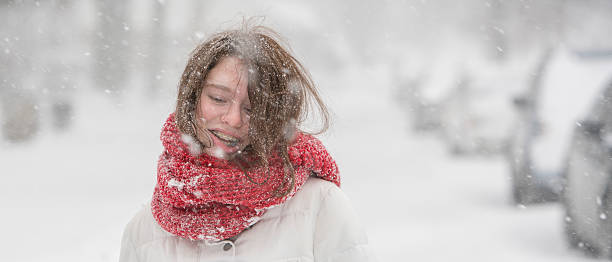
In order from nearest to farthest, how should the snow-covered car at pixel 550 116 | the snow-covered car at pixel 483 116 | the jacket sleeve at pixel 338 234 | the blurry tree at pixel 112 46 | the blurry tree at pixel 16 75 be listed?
the jacket sleeve at pixel 338 234 → the snow-covered car at pixel 550 116 → the snow-covered car at pixel 483 116 → the blurry tree at pixel 16 75 → the blurry tree at pixel 112 46

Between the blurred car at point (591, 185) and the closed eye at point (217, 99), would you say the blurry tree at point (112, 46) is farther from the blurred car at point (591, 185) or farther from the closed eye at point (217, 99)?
the closed eye at point (217, 99)

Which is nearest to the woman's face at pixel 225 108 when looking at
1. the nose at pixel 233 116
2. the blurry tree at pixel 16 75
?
the nose at pixel 233 116

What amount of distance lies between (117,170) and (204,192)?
293 inches

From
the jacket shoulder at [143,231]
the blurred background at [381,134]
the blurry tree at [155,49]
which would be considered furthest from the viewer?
the blurry tree at [155,49]

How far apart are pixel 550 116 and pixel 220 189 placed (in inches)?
179

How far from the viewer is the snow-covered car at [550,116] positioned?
503cm

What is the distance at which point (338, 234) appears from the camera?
1585 millimetres

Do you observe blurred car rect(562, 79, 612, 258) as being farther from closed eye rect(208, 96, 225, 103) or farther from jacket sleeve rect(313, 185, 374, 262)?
closed eye rect(208, 96, 225, 103)

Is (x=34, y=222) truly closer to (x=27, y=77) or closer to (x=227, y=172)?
(x=227, y=172)

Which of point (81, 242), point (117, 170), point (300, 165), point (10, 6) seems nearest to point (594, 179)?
point (300, 165)

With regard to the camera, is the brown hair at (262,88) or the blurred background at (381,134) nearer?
the brown hair at (262,88)

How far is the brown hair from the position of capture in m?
1.61

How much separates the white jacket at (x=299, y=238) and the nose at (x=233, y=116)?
0.27m

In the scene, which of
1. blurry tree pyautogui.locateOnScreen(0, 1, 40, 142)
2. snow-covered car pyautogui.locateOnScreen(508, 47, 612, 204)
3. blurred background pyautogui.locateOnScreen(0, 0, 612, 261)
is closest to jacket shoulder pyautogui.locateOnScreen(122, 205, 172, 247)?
blurred background pyautogui.locateOnScreen(0, 0, 612, 261)
